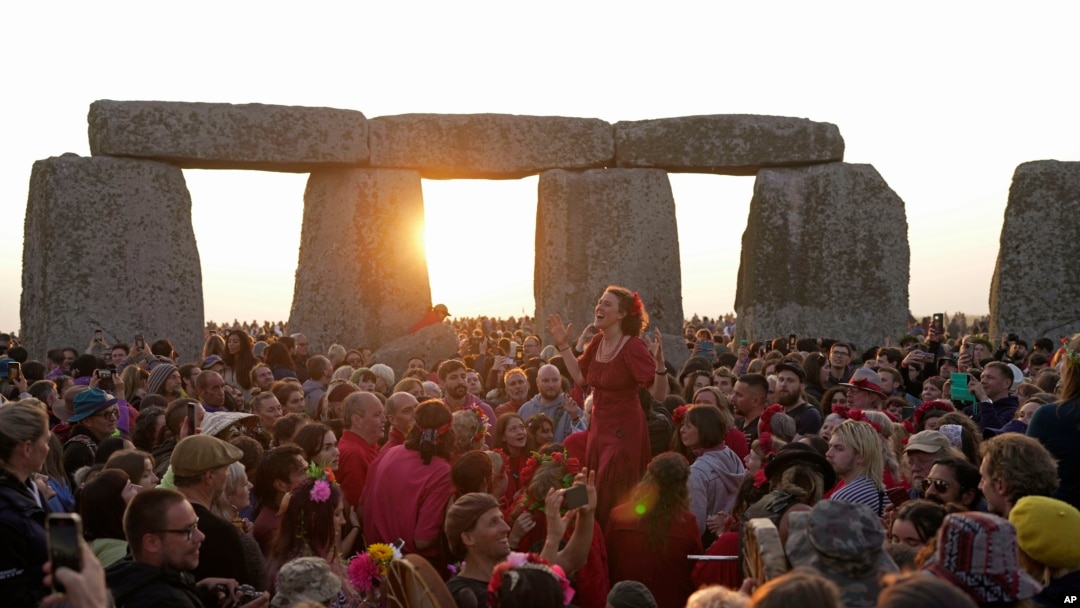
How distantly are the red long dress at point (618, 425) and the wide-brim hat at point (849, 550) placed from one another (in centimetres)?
380

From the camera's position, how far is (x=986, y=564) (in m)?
3.50

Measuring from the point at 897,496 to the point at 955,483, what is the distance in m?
0.79

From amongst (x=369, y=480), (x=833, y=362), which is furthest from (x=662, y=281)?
(x=369, y=480)

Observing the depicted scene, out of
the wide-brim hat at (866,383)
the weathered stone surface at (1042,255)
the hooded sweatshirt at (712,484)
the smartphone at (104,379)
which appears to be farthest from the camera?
the weathered stone surface at (1042,255)

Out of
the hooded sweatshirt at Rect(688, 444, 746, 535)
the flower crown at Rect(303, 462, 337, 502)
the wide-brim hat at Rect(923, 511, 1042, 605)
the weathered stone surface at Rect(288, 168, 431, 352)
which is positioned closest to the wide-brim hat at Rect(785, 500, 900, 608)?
the wide-brim hat at Rect(923, 511, 1042, 605)

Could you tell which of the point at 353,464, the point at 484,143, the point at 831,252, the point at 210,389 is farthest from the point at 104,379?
the point at 831,252

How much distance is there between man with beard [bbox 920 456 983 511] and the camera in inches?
211

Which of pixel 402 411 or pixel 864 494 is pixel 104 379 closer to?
pixel 402 411

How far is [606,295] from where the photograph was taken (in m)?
7.64

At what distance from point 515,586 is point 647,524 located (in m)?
2.07

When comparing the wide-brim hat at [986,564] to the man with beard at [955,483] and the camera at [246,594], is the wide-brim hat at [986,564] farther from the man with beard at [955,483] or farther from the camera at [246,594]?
the camera at [246,594]

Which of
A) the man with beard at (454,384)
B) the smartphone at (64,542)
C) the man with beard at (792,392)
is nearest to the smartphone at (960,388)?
the man with beard at (792,392)

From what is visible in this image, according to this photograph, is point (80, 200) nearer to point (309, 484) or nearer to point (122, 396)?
point (122, 396)

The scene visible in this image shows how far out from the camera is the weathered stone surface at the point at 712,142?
57.2 ft
